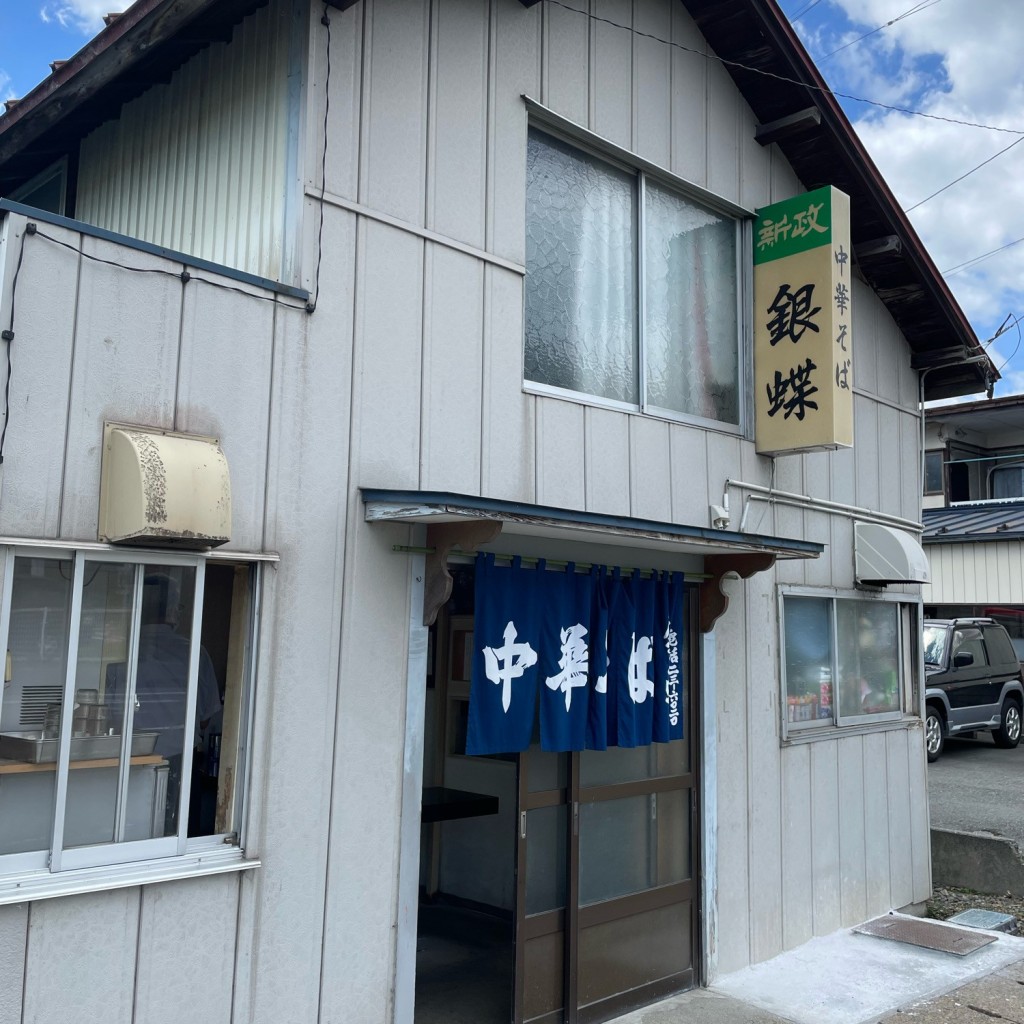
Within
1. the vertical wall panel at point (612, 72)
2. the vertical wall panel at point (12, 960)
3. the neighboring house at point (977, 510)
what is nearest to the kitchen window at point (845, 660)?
the vertical wall panel at point (612, 72)

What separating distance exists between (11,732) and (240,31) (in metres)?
3.90

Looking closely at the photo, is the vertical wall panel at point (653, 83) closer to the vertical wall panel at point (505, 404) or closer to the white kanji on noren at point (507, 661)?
the vertical wall panel at point (505, 404)

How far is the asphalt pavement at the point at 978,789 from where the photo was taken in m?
12.3

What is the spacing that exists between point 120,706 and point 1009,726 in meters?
17.9

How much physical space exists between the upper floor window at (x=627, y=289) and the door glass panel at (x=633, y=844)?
2615 millimetres

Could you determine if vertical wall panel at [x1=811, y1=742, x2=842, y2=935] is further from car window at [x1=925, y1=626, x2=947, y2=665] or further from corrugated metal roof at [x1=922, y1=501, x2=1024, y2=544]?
corrugated metal roof at [x1=922, y1=501, x2=1024, y2=544]

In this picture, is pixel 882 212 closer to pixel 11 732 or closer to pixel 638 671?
pixel 638 671

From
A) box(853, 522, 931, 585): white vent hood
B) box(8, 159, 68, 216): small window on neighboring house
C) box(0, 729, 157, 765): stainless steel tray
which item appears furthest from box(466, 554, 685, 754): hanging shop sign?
box(8, 159, 68, 216): small window on neighboring house

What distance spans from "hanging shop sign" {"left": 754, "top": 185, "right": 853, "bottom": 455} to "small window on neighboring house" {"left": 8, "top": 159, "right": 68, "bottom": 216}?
208 inches

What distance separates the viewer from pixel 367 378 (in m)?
5.17

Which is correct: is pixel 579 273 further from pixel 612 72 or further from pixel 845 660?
pixel 845 660

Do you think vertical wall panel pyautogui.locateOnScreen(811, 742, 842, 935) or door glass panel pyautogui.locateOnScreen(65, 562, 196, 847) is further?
vertical wall panel pyautogui.locateOnScreen(811, 742, 842, 935)

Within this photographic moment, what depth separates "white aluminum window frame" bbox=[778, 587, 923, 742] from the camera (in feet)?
25.6

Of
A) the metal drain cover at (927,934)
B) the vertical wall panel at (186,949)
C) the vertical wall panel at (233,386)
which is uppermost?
the vertical wall panel at (233,386)
